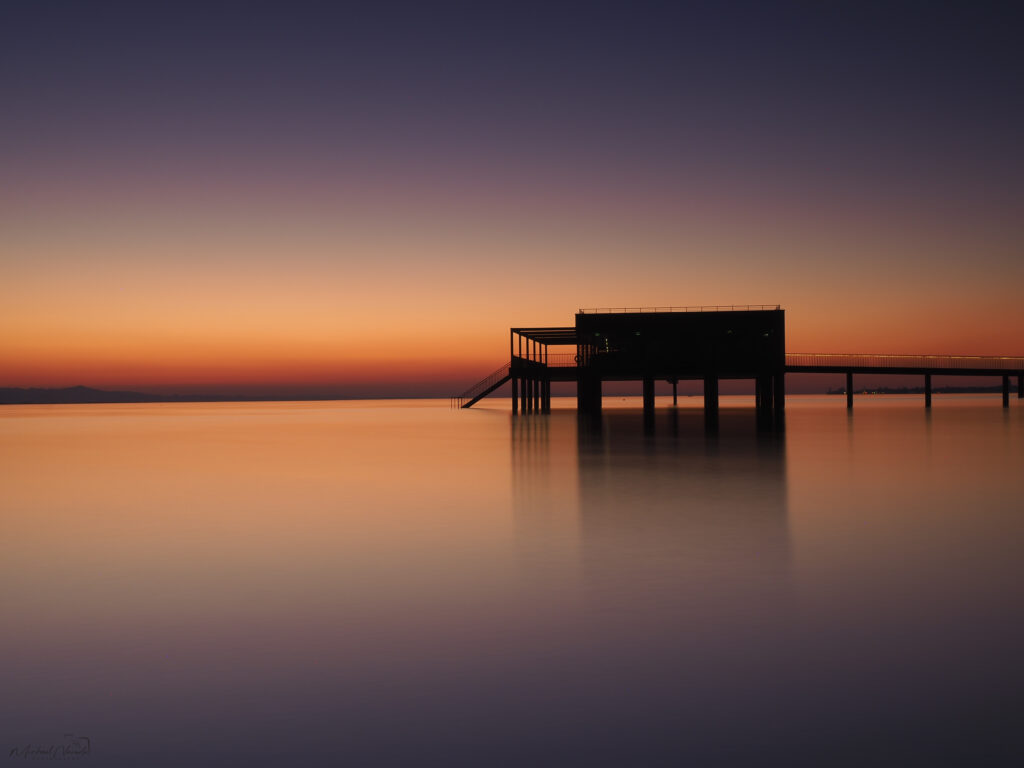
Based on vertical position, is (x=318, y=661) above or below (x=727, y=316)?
below

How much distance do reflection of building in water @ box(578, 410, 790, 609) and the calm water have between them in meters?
0.10

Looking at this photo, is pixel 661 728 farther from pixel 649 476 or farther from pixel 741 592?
pixel 649 476

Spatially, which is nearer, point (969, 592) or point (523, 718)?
point (523, 718)

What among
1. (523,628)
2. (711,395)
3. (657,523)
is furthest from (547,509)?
(711,395)

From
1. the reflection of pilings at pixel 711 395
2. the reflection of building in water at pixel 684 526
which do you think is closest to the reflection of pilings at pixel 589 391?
the reflection of pilings at pixel 711 395

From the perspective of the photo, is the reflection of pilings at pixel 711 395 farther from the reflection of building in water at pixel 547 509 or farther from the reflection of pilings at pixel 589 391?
the reflection of building in water at pixel 547 509

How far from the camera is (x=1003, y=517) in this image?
54.3 ft

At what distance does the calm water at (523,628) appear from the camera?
610cm

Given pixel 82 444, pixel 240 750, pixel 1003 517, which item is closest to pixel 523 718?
pixel 240 750

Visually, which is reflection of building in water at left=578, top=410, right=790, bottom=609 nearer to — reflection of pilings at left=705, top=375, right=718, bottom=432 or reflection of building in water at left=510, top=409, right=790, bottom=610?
reflection of building in water at left=510, top=409, right=790, bottom=610

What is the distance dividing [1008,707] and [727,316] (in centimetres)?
6016

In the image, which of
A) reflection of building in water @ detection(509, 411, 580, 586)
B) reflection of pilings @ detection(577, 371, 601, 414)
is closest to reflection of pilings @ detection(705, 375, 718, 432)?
reflection of pilings @ detection(577, 371, 601, 414)

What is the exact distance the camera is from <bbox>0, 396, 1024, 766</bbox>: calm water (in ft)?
Answer: 20.0

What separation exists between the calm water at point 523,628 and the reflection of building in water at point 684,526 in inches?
3.9
